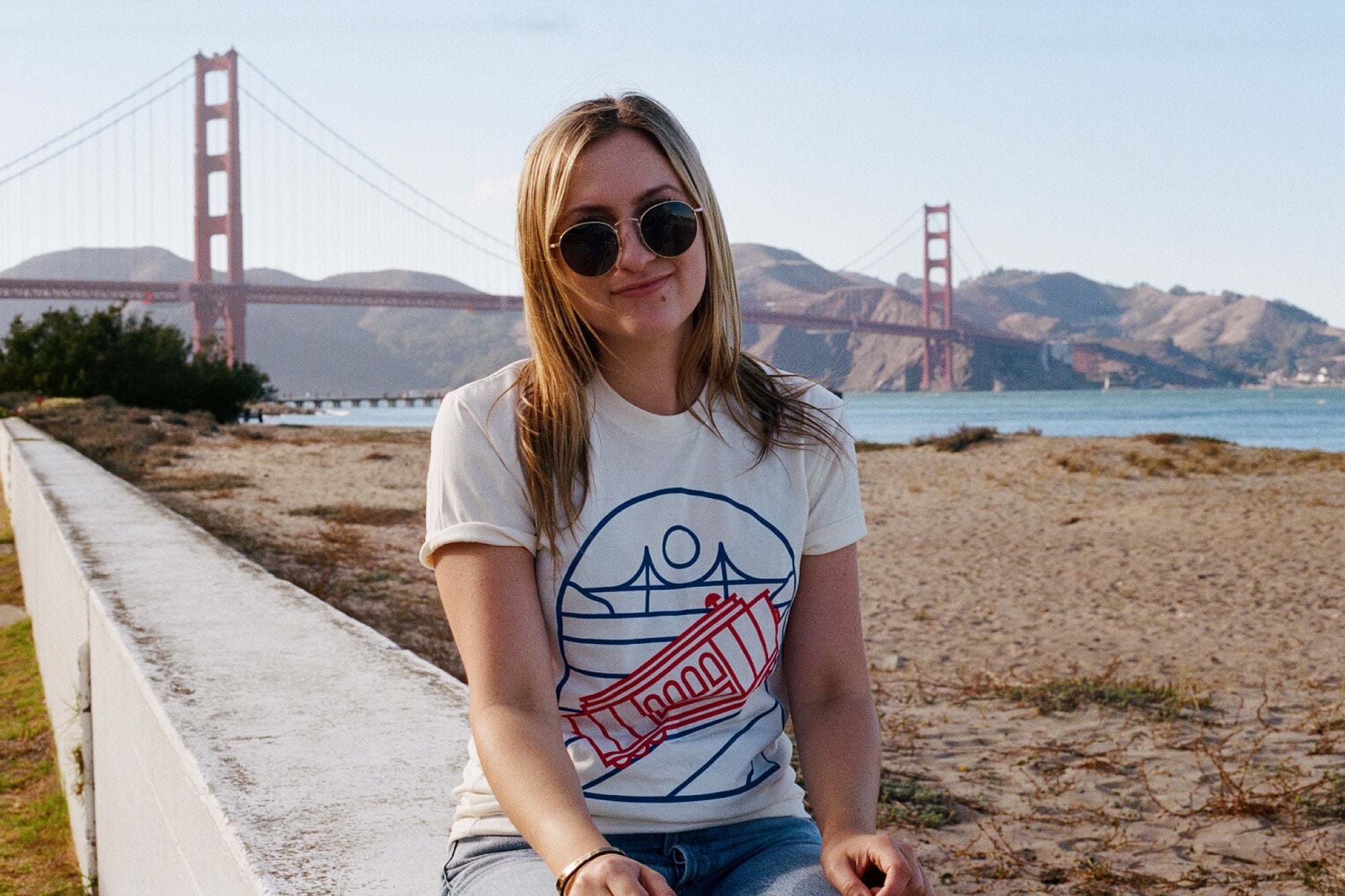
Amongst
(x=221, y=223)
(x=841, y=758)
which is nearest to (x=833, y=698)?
(x=841, y=758)

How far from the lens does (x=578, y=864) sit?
893 millimetres

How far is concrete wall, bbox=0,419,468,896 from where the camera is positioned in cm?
120

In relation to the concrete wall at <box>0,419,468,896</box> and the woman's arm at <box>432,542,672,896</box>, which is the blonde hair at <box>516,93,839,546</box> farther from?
the concrete wall at <box>0,419,468,896</box>

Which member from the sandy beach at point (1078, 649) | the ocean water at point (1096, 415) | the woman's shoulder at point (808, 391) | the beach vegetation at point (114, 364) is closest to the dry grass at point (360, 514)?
the sandy beach at point (1078, 649)

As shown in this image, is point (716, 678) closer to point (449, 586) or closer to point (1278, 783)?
point (449, 586)

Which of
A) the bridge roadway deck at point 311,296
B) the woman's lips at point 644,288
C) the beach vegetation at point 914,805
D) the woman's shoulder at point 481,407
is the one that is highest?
the bridge roadway deck at point 311,296

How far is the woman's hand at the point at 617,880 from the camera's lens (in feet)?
2.83

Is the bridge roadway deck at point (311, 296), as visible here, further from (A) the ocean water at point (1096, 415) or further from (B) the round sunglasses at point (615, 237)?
(B) the round sunglasses at point (615, 237)

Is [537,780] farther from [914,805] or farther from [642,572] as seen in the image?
[914,805]

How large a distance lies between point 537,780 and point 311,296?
32823mm

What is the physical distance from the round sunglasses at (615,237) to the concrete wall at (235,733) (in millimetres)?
564

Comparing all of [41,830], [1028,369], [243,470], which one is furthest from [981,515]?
[1028,369]

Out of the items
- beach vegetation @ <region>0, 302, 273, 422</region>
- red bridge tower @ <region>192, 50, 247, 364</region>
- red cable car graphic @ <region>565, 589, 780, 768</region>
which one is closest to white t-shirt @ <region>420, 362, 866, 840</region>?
red cable car graphic @ <region>565, 589, 780, 768</region>

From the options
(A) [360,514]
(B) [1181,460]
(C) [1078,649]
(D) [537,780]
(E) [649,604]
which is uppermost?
(E) [649,604]
